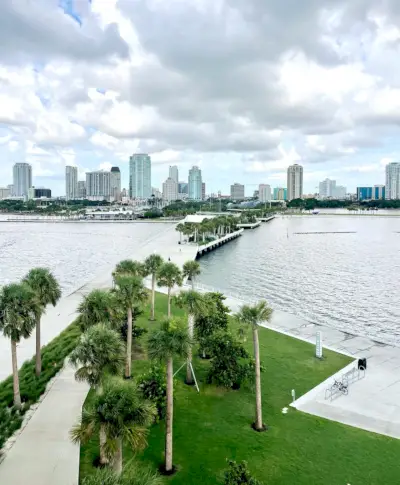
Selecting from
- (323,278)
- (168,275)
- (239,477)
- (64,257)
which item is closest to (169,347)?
(239,477)

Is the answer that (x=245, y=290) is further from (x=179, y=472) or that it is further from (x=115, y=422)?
(x=115, y=422)

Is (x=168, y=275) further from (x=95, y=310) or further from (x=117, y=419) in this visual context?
(x=117, y=419)

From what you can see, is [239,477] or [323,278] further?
[323,278]

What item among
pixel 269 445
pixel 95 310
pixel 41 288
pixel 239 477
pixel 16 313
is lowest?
pixel 269 445

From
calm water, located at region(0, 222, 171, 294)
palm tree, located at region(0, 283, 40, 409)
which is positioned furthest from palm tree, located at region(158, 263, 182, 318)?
calm water, located at region(0, 222, 171, 294)

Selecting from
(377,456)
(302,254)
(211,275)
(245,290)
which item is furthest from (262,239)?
(377,456)

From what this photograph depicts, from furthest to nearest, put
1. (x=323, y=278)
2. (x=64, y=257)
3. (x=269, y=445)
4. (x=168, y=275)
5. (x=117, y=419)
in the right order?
(x=64, y=257) → (x=323, y=278) → (x=168, y=275) → (x=269, y=445) → (x=117, y=419)

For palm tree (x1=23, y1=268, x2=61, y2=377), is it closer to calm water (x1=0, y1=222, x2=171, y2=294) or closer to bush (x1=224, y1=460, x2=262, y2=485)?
bush (x1=224, y1=460, x2=262, y2=485)

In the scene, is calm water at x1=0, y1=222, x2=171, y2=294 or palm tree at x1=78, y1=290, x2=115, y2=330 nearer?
palm tree at x1=78, y1=290, x2=115, y2=330
